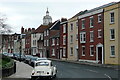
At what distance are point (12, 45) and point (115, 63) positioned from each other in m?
89.0

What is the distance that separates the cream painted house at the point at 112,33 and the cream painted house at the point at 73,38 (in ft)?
43.9

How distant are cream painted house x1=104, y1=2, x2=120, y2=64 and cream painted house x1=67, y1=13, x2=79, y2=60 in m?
13.4

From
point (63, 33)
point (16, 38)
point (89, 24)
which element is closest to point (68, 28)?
point (63, 33)

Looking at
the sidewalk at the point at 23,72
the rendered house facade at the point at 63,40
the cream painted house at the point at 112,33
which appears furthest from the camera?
the rendered house facade at the point at 63,40

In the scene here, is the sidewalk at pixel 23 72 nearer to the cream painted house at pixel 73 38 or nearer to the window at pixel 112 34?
the window at pixel 112 34

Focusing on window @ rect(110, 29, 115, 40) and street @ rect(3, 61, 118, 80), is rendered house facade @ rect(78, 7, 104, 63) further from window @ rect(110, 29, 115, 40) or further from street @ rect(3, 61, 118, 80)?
street @ rect(3, 61, 118, 80)

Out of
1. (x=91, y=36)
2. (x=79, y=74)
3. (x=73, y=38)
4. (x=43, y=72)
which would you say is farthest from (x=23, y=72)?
(x=73, y=38)

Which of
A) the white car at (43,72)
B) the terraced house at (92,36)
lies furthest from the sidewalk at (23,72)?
the terraced house at (92,36)

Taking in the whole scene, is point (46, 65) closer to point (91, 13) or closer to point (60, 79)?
point (60, 79)

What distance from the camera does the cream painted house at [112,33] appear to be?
143 feet

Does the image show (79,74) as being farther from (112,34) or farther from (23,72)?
(112,34)

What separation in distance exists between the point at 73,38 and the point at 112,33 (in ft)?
56.5

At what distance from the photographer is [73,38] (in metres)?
61.7

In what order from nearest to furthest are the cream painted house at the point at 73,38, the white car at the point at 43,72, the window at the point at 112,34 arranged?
the white car at the point at 43,72
the window at the point at 112,34
the cream painted house at the point at 73,38
